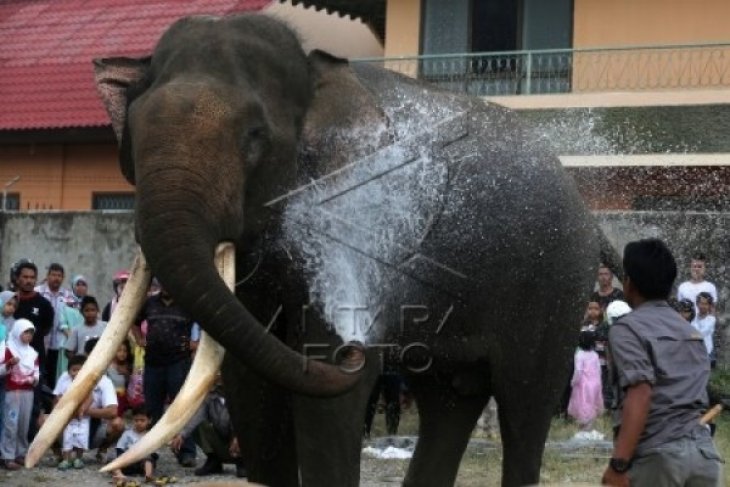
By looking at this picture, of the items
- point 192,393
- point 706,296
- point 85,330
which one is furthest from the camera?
point 706,296

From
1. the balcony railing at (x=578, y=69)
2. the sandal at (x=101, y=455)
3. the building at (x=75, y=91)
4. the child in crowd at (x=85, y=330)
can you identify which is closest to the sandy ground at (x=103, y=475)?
the sandal at (x=101, y=455)

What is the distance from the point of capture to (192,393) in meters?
5.34

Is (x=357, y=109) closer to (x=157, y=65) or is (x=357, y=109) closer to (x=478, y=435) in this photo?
(x=157, y=65)

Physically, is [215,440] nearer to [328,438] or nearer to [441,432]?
[441,432]

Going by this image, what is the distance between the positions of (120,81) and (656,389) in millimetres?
2513

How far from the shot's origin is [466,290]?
682 cm

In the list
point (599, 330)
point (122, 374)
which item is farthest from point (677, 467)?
point (122, 374)

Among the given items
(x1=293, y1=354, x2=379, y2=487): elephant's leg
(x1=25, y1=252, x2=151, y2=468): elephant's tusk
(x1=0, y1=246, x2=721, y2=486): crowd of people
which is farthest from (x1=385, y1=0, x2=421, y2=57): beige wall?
(x1=25, y1=252, x2=151, y2=468): elephant's tusk

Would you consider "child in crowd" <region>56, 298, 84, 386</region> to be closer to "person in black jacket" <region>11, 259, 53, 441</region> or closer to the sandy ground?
"person in black jacket" <region>11, 259, 53, 441</region>

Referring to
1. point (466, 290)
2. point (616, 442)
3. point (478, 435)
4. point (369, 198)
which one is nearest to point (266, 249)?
point (369, 198)

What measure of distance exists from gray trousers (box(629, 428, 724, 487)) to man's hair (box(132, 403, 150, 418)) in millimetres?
6590

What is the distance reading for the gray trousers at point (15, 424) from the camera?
11.4 meters

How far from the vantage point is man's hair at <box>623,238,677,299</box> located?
575cm

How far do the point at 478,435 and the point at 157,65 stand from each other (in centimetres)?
692
